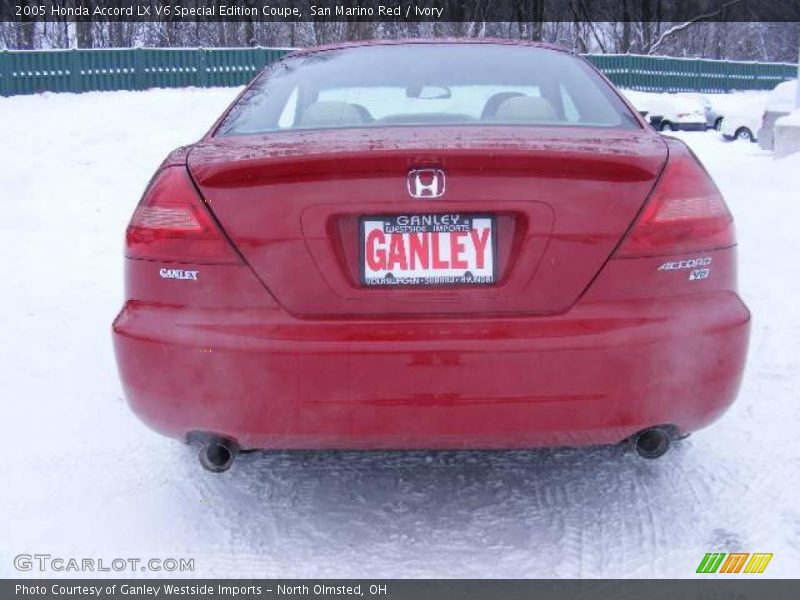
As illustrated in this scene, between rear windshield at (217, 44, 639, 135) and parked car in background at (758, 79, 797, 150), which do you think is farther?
parked car in background at (758, 79, 797, 150)

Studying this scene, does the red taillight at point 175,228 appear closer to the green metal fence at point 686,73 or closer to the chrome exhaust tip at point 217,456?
the chrome exhaust tip at point 217,456

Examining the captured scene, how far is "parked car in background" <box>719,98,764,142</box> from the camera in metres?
21.1

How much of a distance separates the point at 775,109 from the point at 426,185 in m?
15.3

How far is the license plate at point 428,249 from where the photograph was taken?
2.21 metres

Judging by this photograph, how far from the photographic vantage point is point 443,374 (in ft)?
7.16

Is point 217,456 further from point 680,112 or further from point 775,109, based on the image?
point 680,112

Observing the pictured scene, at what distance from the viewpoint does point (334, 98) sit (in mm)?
3150

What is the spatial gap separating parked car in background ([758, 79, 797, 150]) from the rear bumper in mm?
13951

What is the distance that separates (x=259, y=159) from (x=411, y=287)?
0.53 m

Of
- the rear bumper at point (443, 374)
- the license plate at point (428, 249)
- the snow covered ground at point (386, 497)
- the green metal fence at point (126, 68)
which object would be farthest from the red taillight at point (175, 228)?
the green metal fence at point (126, 68)

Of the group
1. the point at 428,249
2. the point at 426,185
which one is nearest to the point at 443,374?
the point at 428,249

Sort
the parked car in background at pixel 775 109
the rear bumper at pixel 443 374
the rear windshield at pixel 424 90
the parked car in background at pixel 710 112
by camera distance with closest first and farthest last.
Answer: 1. the rear bumper at pixel 443 374
2. the rear windshield at pixel 424 90
3. the parked car in background at pixel 775 109
4. the parked car in background at pixel 710 112

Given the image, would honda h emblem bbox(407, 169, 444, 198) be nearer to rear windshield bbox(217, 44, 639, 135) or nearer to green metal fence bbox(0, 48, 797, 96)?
rear windshield bbox(217, 44, 639, 135)

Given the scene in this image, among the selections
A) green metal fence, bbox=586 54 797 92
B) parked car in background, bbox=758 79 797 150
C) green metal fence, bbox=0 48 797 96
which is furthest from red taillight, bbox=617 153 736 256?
green metal fence, bbox=586 54 797 92
